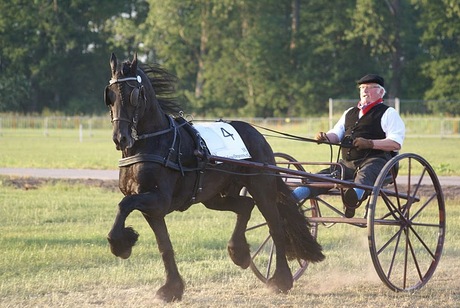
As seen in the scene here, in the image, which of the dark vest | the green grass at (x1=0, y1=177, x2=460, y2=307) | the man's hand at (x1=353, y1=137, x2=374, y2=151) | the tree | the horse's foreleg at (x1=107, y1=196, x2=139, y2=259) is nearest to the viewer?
the horse's foreleg at (x1=107, y1=196, x2=139, y2=259)

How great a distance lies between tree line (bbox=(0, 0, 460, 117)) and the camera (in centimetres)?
5559

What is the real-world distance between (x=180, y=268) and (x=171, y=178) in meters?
2.02

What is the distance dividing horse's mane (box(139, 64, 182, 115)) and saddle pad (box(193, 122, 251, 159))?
0.27 meters

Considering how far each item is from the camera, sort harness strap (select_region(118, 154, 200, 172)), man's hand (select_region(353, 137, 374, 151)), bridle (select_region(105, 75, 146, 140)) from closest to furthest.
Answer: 1. bridle (select_region(105, 75, 146, 140))
2. harness strap (select_region(118, 154, 200, 172))
3. man's hand (select_region(353, 137, 374, 151))

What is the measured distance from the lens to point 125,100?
7074mm

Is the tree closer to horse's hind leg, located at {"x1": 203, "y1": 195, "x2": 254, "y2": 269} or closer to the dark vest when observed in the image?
the dark vest

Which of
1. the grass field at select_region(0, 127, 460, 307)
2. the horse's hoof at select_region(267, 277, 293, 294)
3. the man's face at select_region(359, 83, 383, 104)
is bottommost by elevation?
the grass field at select_region(0, 127, 460, 307)

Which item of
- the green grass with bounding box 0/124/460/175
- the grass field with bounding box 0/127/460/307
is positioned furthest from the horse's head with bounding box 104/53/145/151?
the green grass with bounding box 0/124/460/175

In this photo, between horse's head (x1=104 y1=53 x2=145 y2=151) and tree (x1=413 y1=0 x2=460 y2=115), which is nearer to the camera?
horse's head (x1=104 y1=53 x2=145 y2=151)

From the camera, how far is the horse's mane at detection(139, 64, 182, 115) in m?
7.82

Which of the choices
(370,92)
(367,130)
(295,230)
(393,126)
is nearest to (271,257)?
(295,230)

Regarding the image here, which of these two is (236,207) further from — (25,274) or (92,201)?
(92,201)

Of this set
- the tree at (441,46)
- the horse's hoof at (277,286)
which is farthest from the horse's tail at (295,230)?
the tree at (441,46)

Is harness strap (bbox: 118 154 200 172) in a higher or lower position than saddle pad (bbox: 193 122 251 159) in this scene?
lower
